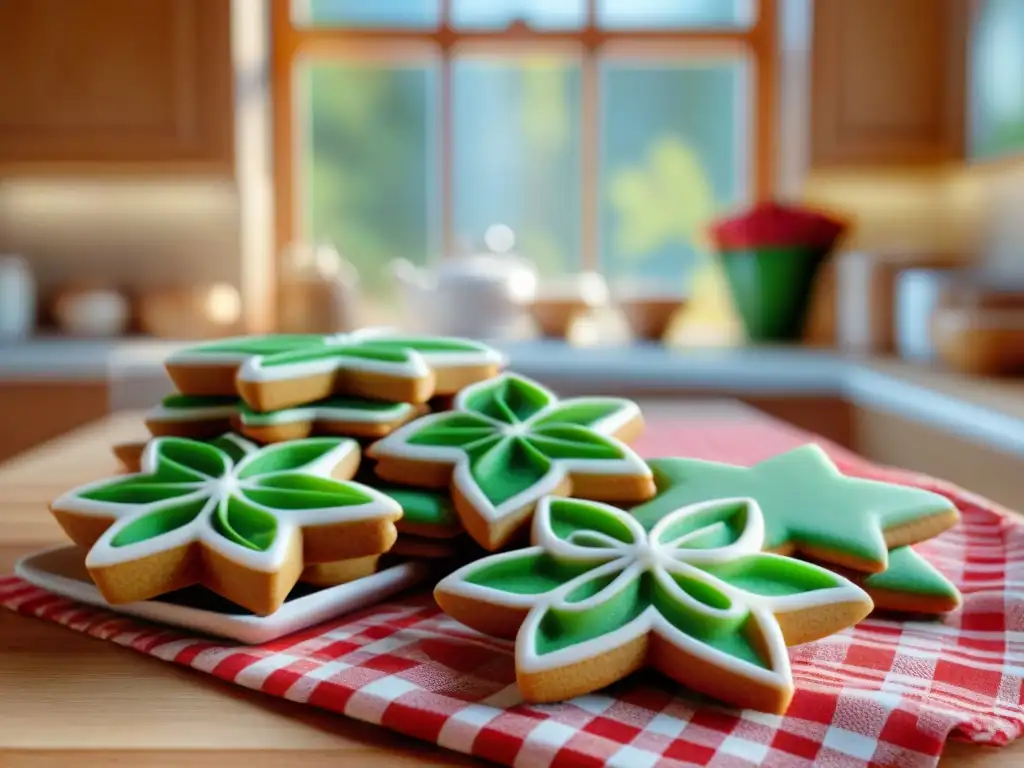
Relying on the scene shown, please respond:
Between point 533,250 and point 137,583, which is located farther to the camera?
point 533,250

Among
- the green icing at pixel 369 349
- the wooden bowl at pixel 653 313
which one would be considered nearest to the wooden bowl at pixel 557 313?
A: the wooden bowl at pixel 653 313

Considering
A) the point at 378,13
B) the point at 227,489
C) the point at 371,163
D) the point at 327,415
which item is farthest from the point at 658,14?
the point at 227,489

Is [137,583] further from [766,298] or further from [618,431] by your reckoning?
[766,298]

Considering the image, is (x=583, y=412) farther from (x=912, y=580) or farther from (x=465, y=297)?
(x=465, y=297)

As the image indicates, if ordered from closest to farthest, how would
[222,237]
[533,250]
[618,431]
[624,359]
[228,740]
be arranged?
[228,740] → [618,431] → [624,359] → [222,237] → [533,250]

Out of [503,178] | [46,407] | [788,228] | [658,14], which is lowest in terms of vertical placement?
[46,407]

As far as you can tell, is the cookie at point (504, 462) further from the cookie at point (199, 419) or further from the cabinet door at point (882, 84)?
the cabinet door at point (882, 84)

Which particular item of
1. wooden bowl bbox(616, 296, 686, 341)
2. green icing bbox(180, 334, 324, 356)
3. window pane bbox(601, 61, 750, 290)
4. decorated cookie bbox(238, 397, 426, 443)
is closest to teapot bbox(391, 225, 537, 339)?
wooden bowl bbox(616, 296, 686, 341)

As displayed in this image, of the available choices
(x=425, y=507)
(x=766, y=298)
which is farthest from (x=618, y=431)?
(x=766, y=298)
